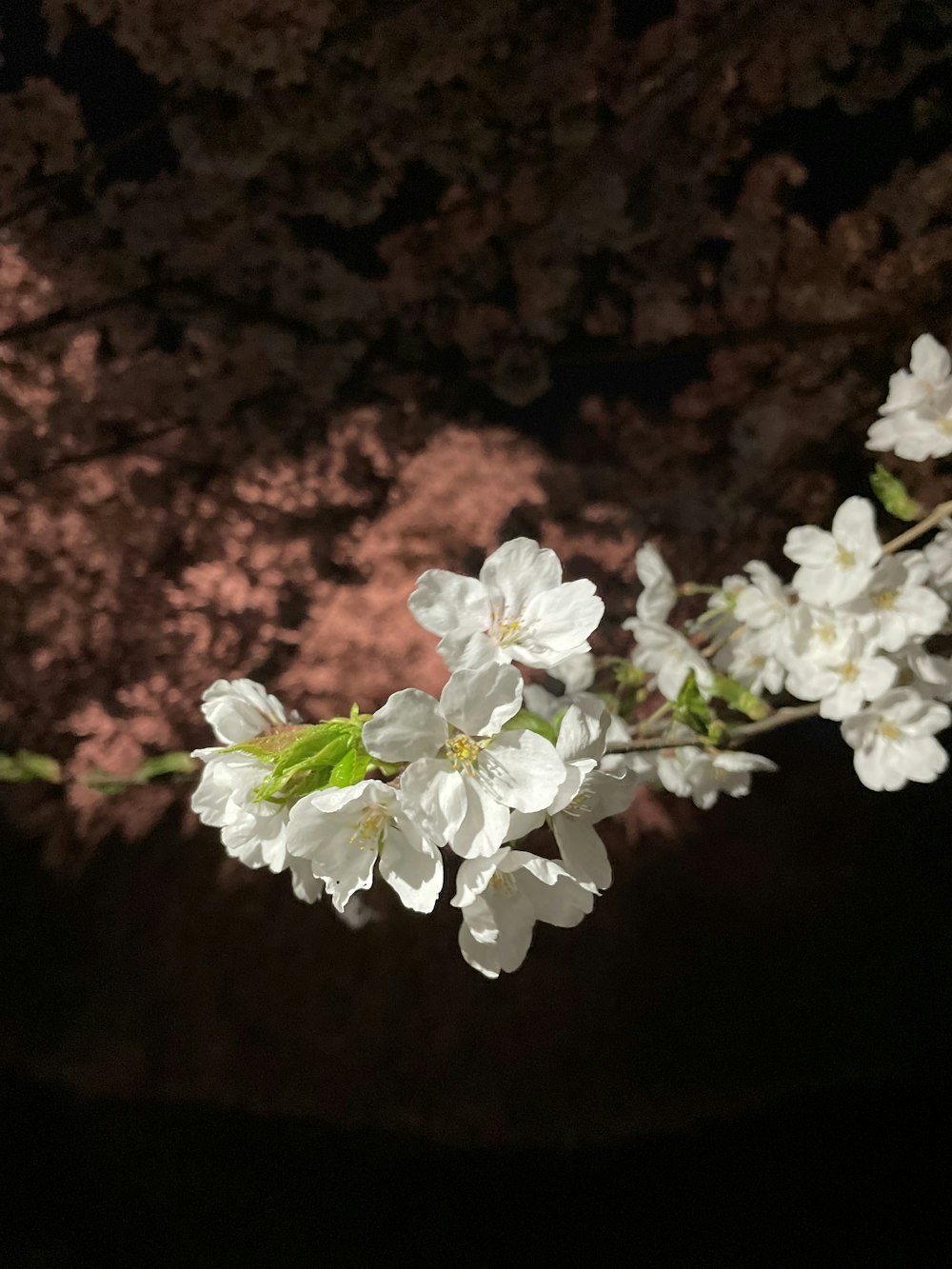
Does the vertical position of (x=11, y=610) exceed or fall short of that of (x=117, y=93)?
it falls short

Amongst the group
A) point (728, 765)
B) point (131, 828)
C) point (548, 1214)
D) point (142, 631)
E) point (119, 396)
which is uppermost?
point (119, 396)

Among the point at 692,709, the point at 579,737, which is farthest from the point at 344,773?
the point at 692,709

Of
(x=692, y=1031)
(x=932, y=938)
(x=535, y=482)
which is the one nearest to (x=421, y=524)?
(x=535, y=482)

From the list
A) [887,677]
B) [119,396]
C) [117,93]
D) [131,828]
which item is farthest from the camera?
[131,828]

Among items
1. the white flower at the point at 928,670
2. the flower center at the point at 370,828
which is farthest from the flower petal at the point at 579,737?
the white flower at the point at 928,670

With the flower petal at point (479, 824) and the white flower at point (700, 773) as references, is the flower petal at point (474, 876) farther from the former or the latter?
the white flower at point (700, 773)

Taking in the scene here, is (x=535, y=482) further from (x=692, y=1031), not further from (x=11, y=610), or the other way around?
(x=692, y=1031)
